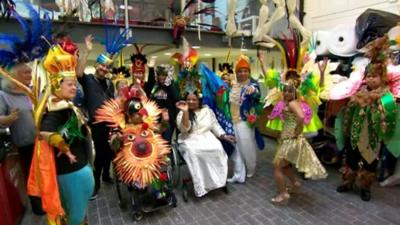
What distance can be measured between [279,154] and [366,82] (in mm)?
1086

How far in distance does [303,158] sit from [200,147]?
98 cm

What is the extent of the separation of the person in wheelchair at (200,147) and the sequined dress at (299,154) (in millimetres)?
632

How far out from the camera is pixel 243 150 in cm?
306

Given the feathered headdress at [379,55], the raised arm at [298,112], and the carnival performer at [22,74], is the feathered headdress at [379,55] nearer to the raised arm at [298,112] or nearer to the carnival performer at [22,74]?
the raised arm at [298,112]

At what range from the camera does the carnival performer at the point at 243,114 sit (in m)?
2.96

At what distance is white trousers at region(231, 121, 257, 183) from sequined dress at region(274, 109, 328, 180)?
2.16 ft

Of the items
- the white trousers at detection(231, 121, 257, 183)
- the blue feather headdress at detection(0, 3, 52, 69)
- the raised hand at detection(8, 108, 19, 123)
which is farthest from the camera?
the white trousers at detection(231, 121, 257, 183)

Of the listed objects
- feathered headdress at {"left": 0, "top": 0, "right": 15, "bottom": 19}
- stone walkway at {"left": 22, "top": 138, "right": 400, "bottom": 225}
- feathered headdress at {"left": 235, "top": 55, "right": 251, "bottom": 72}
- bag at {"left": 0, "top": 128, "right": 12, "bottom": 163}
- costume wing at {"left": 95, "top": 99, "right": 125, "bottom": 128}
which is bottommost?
stone walkway at {"left": 22, "top": 138, "right": 400, "bottom": 225}

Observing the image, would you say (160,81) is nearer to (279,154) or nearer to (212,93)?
(212,93)

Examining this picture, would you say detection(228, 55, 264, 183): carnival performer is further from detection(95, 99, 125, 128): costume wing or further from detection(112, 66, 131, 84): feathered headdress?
detection(95, 99, 125, 128): costume wing

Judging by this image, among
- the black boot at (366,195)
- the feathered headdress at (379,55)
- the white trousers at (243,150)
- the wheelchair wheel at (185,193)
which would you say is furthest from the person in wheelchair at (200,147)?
the feathered headdress at (379,55)

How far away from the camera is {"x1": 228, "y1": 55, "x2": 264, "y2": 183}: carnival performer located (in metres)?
2.96

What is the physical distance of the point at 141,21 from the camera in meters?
5.27

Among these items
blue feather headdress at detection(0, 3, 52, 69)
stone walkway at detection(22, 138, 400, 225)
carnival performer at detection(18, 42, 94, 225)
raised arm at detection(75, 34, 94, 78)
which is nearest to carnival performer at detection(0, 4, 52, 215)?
blue feather headdress at detection(0, 3, 52, 69)
